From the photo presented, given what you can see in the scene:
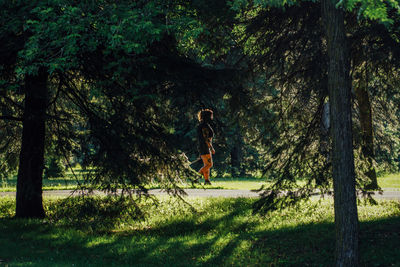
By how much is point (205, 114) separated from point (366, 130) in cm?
588

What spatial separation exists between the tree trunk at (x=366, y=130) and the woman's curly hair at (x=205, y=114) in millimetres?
3647

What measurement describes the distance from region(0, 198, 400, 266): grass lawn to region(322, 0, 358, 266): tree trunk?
117 cm

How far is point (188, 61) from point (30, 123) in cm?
462

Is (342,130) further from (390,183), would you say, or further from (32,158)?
(390,183)

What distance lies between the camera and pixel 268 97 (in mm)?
11812

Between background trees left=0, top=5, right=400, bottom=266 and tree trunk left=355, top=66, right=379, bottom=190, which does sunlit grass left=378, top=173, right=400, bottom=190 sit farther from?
background trees left=0, top=5, right=400, bottom=266

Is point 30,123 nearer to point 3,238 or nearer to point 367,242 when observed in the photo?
point 3,238

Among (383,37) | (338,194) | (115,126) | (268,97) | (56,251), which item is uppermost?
(383,37)

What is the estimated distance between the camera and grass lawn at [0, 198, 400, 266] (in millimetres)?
8141

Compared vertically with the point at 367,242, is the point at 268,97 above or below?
above

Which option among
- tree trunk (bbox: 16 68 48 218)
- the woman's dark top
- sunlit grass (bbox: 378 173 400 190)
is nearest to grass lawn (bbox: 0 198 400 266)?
tree trunk (bbox: 16 68 48 218)

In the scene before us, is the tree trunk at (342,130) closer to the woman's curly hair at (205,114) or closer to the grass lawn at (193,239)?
the grass lawn at (193,239)

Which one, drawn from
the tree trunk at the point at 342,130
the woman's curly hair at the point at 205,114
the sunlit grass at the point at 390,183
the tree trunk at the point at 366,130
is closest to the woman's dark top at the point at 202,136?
the woman's curly hair at the point at 205,114

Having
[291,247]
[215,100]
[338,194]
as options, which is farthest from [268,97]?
[338,194]
